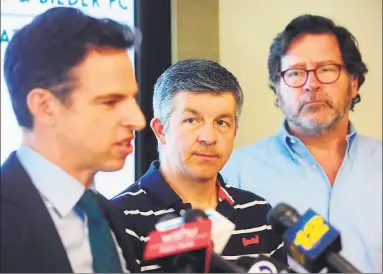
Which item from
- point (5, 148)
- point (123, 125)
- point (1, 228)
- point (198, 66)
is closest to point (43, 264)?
point (1, 228)

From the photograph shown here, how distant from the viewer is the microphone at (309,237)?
0.79 m

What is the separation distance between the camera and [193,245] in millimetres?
782

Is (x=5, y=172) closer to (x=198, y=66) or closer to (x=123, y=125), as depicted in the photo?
(x=123, y=125)

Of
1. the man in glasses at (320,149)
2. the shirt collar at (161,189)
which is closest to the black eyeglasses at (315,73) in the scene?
the man in glasses at (320,149)

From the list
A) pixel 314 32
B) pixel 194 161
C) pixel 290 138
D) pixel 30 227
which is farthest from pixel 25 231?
pixel 314 32

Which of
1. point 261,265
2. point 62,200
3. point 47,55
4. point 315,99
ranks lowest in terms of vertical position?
point 261,265

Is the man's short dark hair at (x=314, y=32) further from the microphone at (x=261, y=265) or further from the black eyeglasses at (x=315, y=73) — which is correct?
the microphone at (x=261, y=265)

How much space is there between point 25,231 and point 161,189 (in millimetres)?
319

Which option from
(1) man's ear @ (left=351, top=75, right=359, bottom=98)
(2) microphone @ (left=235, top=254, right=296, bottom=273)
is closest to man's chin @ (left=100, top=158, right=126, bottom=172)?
(2) microphone @ (left=235, top=254, right=296, bottom=273)

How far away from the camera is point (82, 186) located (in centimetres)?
87

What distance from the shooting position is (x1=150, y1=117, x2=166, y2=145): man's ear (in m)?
1.08

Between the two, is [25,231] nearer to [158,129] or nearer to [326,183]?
[158,129]

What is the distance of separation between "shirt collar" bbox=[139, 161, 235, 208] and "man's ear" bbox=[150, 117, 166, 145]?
0.05 metres

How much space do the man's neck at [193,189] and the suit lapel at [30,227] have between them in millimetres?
315
